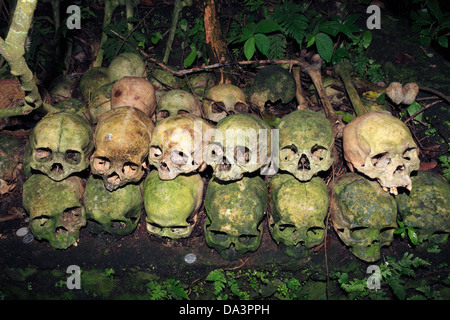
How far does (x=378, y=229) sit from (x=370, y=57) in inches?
96.3

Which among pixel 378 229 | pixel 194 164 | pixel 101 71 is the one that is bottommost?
pixel 378 229

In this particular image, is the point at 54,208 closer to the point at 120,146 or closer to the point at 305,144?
the point at 120,146

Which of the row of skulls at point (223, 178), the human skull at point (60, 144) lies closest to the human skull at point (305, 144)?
the row of skulls at point (223, 178)

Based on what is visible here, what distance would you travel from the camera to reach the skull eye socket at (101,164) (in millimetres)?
2803

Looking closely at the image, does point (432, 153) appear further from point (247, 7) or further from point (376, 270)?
point (247, 7)

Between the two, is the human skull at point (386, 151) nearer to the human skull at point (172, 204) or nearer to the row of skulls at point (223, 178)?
the row of skulls at point (223, 178)

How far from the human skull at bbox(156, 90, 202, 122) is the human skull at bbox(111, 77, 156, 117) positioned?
13cm

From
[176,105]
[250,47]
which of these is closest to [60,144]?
[176,105]

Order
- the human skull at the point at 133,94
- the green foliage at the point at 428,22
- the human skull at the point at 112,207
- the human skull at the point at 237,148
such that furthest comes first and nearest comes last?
1. the green foliage at the point at 428,22
2. the human skull at the point at 133,94
3. the human skull at the point at 112,207
4. the human skull at the point at 237,148

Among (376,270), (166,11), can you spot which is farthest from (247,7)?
(376,270)

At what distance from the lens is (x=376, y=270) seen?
2.87 metres

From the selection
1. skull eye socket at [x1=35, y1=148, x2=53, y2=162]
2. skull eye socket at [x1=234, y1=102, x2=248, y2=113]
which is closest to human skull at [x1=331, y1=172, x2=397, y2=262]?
skull eye socket at [x1=234, y1=102, x2=248, y2=113]

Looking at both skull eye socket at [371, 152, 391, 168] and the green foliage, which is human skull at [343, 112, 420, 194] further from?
the green foliage

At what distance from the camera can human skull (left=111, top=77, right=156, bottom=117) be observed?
123 inches
